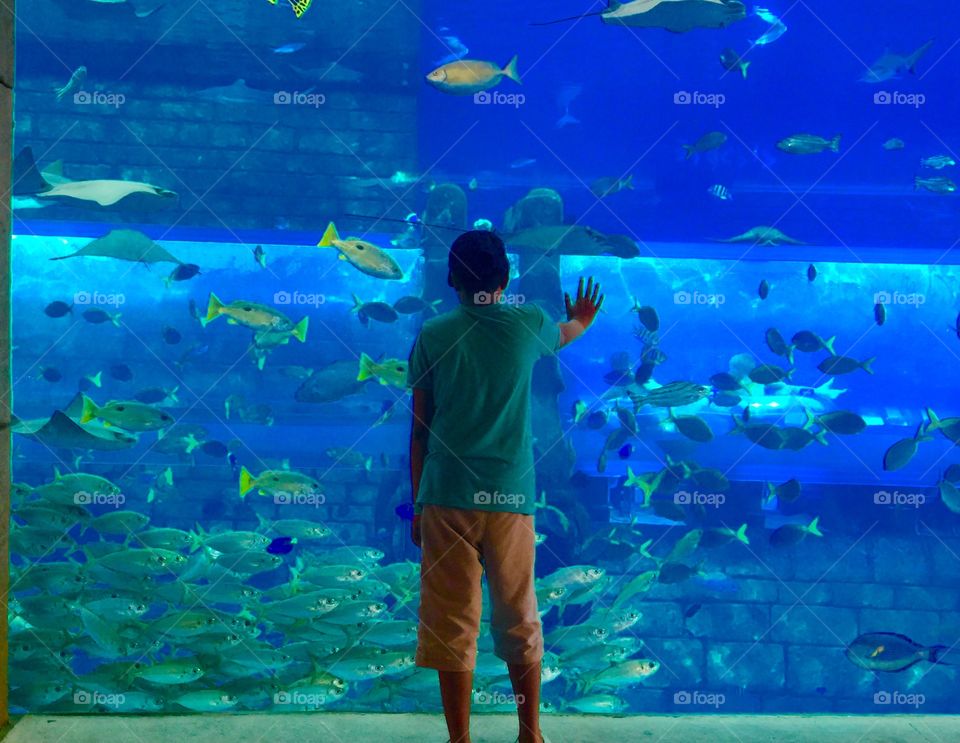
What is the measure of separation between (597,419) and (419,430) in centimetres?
353

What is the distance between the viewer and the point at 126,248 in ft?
17.5

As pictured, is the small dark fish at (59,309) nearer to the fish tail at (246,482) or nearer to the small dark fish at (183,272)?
the small dark fish at (183,272)

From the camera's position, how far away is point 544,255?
5.79 metres

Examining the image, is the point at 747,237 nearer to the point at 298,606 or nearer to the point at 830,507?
the point at 830,507

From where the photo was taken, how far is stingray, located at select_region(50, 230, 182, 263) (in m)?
5.16

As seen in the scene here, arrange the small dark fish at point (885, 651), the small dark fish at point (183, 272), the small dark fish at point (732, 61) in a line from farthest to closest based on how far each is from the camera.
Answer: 1. the small dark fish at point (183, 272)
2. the small dark fish at point (732, 61)
3. the small dark fish at point (885, 651)

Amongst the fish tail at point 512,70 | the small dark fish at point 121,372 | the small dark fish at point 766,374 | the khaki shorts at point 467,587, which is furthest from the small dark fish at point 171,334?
the khaki shorts at point 467,587

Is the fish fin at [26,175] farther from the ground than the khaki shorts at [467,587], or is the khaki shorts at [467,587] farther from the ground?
the fish fin at [26,175]

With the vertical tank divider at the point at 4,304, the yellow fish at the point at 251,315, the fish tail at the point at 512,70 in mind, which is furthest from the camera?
the yellow fish at the point at 251,315
